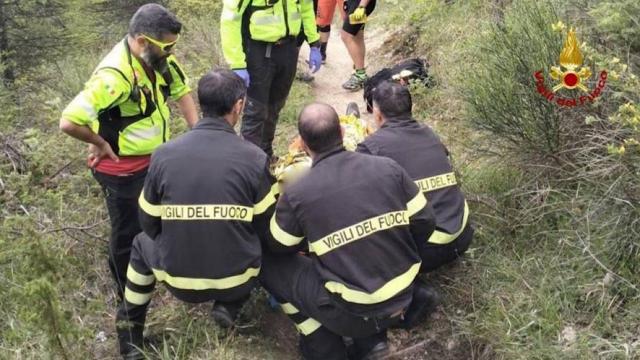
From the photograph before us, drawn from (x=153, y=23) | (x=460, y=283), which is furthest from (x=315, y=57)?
(x=460, y=283)

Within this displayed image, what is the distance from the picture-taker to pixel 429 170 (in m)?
3.31

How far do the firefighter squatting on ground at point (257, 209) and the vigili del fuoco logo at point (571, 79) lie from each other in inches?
33.6

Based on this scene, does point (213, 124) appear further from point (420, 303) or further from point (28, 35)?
point (28, 35)

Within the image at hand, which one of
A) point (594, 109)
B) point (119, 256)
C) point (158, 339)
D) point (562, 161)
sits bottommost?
point (158, 339)

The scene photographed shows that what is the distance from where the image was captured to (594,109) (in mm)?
3582

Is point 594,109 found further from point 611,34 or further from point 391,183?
point 391,183

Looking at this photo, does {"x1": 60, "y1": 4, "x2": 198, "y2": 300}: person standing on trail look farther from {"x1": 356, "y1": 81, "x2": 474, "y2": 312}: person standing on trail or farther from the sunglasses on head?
{"x1": 356, "y1": 81, "x2": 474, "y2": 312}: person standing on trail

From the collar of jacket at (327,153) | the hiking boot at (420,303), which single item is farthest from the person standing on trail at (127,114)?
the hiking boot at (420,303)

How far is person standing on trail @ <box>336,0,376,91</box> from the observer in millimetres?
6242

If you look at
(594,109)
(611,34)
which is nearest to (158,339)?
(594,109)

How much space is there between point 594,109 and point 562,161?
15.0 inches

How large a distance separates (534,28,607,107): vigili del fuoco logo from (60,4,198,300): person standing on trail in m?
2.27

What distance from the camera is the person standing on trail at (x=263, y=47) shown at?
4074 millimetres

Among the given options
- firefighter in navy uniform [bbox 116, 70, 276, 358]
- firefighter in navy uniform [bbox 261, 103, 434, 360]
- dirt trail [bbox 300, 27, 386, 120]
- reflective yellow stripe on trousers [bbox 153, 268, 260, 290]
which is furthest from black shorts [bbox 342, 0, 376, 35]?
reflective yellow stripe on trousers [bbox 153, 268, 260, 290]
